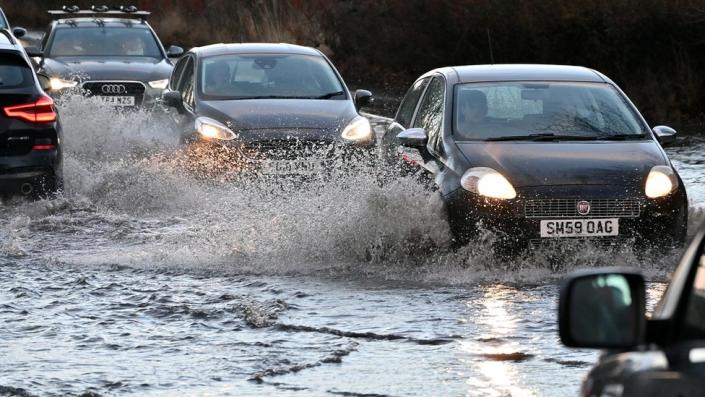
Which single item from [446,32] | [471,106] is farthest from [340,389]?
[446,32]

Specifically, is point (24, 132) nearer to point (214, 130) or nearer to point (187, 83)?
point (214, 130)

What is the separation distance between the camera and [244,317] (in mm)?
9688

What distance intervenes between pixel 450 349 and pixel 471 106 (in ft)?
13.4

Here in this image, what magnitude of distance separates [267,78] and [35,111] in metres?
3.48

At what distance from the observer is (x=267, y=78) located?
57.7 ft

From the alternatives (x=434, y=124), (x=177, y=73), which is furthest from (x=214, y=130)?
(x=434, y=124)

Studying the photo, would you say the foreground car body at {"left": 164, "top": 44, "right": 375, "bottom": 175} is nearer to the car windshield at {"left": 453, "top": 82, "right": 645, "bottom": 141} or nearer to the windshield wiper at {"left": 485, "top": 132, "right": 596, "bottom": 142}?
the car windshield at {"left": 453, "top": 82, "right": 645, "bottom": 141}

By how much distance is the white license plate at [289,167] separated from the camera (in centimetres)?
1546

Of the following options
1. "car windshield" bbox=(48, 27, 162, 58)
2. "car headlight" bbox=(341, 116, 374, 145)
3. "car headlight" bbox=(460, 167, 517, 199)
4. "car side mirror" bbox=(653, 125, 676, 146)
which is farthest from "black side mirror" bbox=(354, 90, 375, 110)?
"car windshield" bbox=(48, 27, 162, 58)

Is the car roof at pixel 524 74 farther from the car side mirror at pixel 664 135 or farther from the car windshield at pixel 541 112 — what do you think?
the car side mirror at pixel 664 135

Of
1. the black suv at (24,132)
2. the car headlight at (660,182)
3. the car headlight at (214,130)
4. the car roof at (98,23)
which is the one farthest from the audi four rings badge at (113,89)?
the car headlight at (660,182)

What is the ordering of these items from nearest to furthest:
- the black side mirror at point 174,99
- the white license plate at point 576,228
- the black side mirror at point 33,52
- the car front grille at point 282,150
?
the white license plate at point 576,228
the car front grille at point 282,150
the black side mirror at point 174,99
the black side mirror at point 33,52

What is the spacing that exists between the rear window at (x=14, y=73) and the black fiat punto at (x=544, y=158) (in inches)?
143

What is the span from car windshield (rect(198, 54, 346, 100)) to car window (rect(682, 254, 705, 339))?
13340mm
